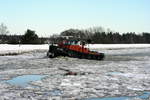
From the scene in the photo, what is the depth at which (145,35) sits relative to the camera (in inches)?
5758

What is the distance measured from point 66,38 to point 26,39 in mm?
30342

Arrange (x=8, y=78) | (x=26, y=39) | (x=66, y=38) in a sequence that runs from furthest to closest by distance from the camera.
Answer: (x=26, y=39) → (x=66, y=38) → (x=8, y=78)

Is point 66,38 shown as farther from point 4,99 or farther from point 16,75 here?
point 4,99

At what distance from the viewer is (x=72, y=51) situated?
27531 mm

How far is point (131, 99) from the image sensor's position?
954 cm

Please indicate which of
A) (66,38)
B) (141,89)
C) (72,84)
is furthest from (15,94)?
(66,38)

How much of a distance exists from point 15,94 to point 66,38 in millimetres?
20659

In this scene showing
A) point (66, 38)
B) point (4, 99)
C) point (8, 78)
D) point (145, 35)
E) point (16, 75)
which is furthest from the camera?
point (145, 35)

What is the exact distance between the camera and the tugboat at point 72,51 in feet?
89.9

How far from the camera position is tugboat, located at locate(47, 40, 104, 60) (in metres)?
27.4

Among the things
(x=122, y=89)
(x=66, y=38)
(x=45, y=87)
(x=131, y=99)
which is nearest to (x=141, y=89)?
(x=122, y=89)

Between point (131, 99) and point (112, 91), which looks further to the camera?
point (112, 91)

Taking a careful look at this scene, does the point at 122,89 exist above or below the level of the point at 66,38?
below

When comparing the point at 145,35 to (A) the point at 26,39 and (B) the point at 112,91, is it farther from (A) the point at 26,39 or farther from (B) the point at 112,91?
(B) the point at 112,91
